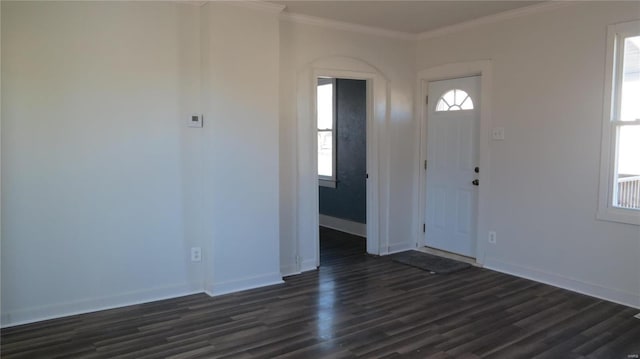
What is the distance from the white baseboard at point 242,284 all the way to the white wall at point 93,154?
0.68 feet

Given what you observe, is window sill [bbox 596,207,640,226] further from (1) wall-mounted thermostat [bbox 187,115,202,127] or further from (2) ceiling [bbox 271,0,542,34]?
(1) wall-mounted thermostat [bbox 187,115,202,127]

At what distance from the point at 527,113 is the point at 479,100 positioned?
23.6 inches

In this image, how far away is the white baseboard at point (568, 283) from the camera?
379cm

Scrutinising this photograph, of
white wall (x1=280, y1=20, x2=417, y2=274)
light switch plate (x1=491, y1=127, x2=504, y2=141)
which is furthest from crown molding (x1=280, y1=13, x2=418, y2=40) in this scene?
light switch plate (x1=491, y1=127, x2=504, y2=141)

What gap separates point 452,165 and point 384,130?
88 cm

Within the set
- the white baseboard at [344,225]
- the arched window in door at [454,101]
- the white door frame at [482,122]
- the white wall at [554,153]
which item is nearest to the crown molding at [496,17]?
the white wall at [554,153]

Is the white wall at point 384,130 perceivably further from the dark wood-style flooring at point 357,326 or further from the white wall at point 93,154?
the white wall at point 93,154

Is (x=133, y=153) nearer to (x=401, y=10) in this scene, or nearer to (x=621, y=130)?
(x=401, y=10)

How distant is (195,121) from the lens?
159 inches

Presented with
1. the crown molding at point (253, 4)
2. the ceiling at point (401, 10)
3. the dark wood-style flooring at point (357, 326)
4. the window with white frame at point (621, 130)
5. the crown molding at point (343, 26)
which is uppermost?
the ceiling at point (401, 10)

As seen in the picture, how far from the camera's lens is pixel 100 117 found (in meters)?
3.65

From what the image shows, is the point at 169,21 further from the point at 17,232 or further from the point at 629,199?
the point at 629,199

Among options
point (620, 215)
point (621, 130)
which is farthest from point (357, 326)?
point (621, 130)

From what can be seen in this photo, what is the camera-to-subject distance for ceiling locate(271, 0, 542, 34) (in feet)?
13.8
